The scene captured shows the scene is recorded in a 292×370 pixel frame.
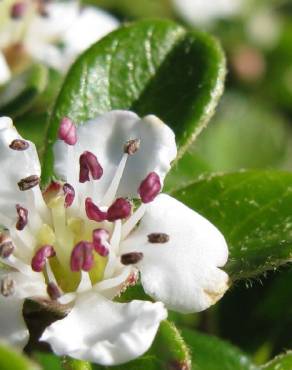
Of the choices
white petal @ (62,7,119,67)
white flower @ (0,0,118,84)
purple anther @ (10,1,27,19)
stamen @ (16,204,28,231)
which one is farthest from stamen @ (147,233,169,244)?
white petal @ (62,7,119,67)

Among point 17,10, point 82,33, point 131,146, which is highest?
point 131,146

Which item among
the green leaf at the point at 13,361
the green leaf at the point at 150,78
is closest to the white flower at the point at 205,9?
the green leaf at the point at 150,78

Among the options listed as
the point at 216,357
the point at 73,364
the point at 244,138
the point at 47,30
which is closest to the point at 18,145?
the point at 73,364

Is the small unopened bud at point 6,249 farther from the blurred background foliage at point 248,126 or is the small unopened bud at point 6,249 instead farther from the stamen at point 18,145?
the blurred background foliage at point 248,126

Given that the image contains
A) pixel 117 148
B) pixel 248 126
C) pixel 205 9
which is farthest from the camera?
pixel 205 9

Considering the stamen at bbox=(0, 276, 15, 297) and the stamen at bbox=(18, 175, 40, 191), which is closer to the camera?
the stamen at bbox=(0, 276, 15, 297)

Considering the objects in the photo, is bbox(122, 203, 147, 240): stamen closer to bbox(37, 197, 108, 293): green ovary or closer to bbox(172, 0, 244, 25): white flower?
bbox(37, 197, 108, 293): green ovary

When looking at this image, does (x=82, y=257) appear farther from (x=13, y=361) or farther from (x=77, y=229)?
(x=13, y=361)

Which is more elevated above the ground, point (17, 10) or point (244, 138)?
point (17, 10)
